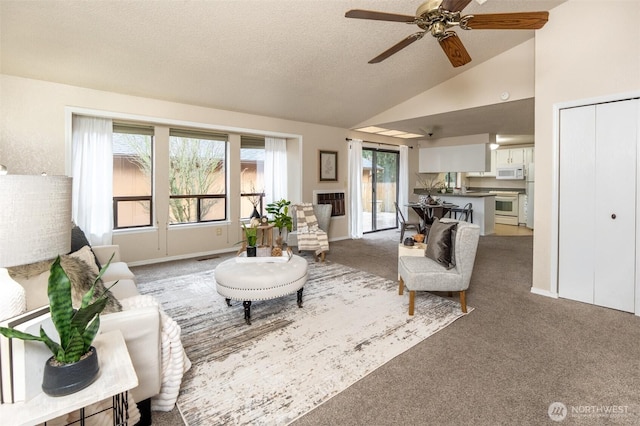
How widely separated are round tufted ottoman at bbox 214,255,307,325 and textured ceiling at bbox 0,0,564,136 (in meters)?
2.49

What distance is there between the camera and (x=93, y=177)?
4.27 metres

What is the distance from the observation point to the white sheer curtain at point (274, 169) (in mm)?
6051

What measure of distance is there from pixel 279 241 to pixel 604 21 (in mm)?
3999

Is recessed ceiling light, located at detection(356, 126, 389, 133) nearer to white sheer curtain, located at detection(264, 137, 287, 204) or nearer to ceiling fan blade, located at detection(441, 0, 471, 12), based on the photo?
white sheer curtain, located at detection(264, 137, 287, 204)

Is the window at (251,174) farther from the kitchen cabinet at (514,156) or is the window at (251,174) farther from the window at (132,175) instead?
the kitchen cabinet at (514,156)

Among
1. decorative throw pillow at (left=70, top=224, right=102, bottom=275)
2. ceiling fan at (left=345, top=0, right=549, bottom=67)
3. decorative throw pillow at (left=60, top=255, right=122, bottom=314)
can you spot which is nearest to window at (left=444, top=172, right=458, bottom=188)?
ceiling fan at (left=345, top=0, right=549, bottom=67)

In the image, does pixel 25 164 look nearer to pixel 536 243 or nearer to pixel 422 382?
pixel 422 382

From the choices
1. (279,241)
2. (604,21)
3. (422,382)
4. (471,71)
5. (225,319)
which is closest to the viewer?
(422,382)

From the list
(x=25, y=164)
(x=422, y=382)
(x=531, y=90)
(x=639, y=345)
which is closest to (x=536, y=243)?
(x=639, y=345)

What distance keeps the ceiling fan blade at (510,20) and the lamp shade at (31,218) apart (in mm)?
2671

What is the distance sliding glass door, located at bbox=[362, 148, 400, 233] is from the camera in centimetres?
772

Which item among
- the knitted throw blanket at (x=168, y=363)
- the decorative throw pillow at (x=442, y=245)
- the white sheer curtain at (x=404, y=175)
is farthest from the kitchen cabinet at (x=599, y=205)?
the white sheer curtain at (x=404, y=175)

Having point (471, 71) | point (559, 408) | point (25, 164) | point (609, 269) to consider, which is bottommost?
point (559, 408)

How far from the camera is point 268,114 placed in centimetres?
554
